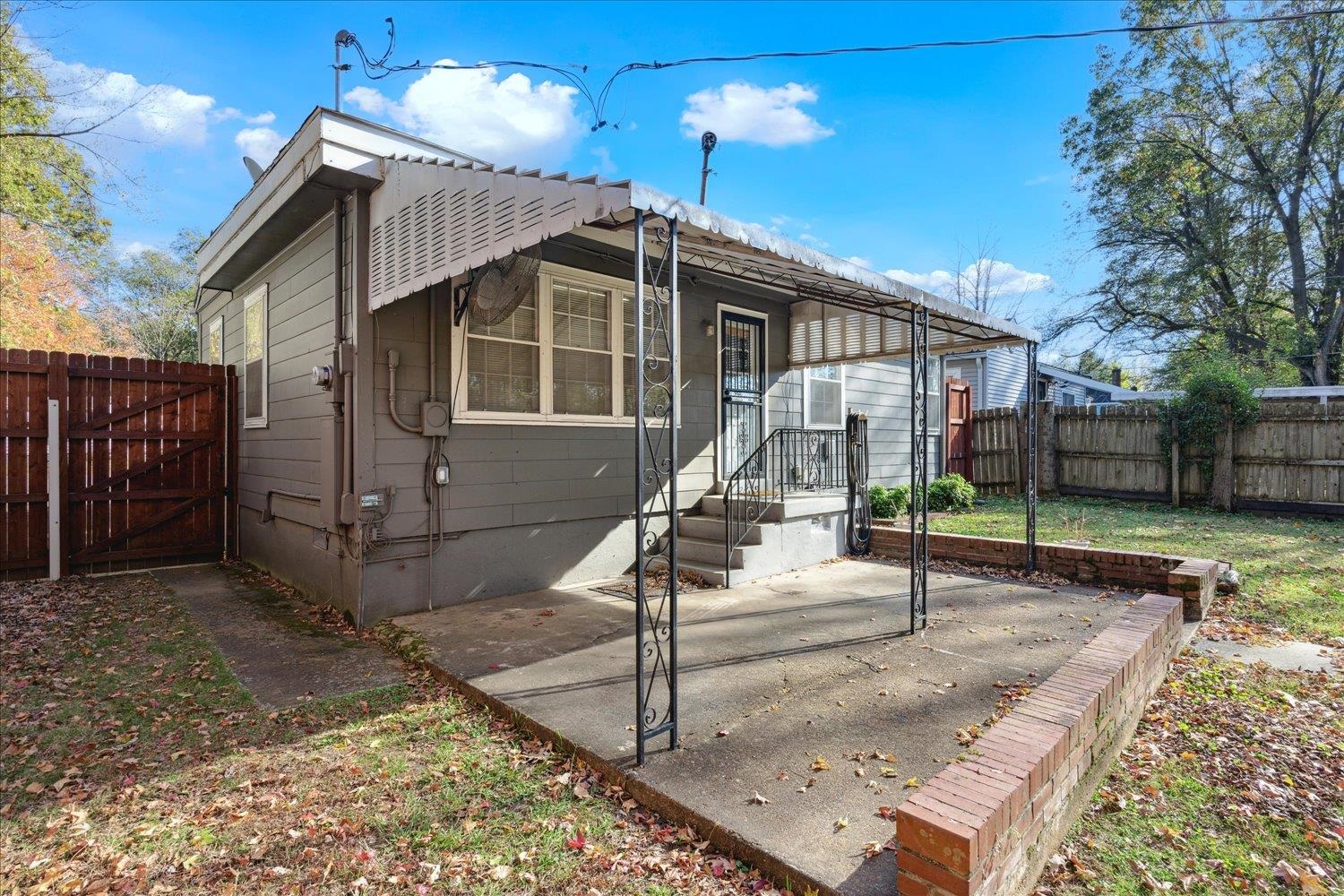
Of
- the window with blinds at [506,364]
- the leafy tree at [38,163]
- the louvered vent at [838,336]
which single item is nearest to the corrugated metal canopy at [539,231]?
the window with blinds at [506,364]

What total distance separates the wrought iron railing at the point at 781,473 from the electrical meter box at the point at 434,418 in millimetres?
2692

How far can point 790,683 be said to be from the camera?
11.5ft

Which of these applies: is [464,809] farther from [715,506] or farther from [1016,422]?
[1016,422]

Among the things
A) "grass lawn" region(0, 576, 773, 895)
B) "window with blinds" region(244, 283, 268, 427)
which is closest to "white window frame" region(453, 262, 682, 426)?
"grass lawn" region(0, 576, 773, 895)

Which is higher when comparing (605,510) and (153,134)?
(153,134)

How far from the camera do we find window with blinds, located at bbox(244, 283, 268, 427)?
686 cm

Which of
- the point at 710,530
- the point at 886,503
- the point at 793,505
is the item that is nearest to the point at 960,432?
the point at 886,503

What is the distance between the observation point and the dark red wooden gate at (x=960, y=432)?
1277cm

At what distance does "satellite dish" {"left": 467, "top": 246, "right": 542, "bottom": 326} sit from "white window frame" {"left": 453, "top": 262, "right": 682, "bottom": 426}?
0.30 m

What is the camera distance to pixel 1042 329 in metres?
21.1

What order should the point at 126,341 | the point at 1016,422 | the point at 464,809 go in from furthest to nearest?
the point at 126,341 → the point at 1016,422 → the point at 464,809

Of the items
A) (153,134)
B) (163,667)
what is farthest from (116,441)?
(153,134)

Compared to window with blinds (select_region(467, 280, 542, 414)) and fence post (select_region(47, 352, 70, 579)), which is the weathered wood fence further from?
fence post (select_region(47, 352, 70, 579))

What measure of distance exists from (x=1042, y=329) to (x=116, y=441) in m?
23.5
